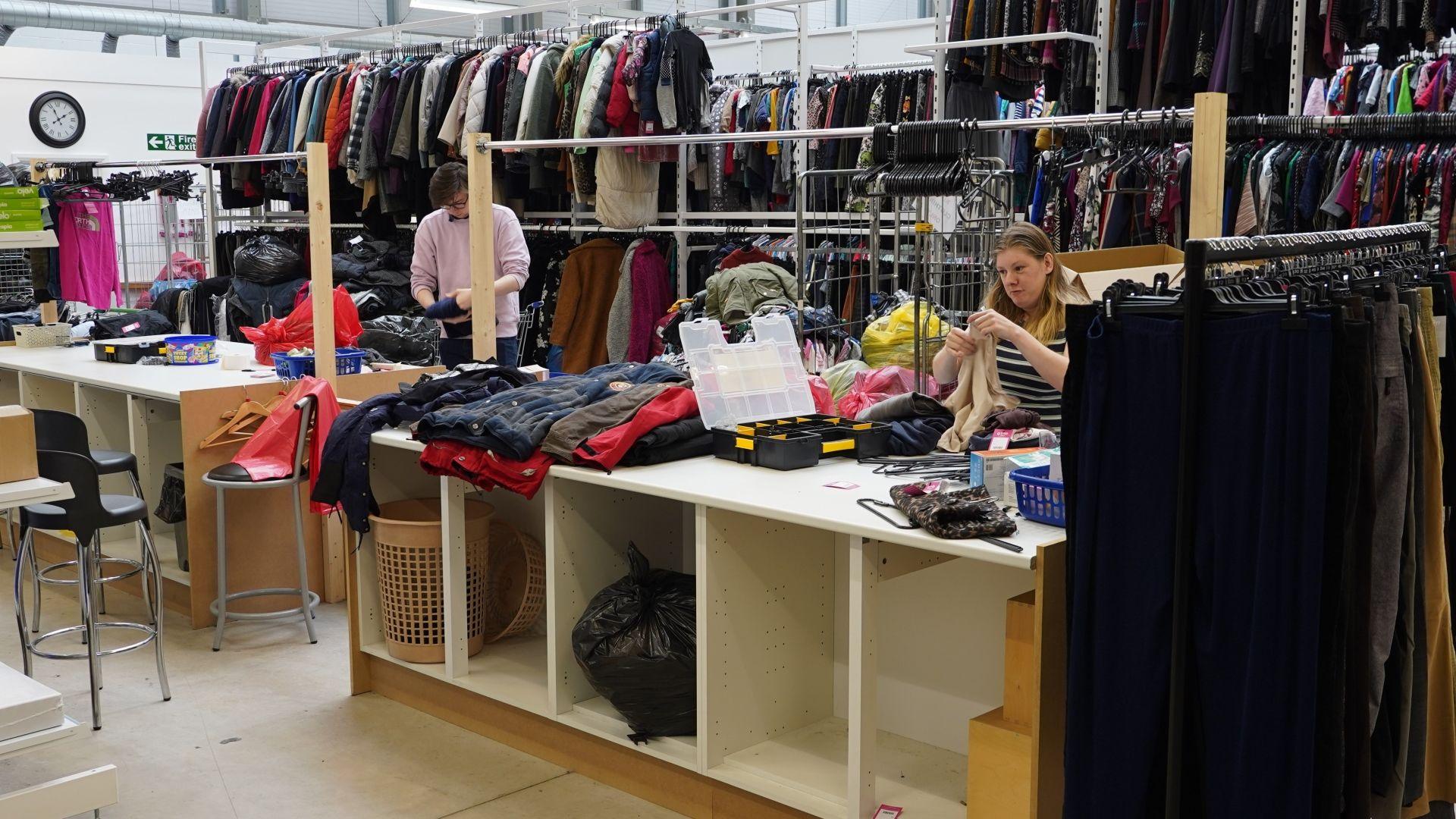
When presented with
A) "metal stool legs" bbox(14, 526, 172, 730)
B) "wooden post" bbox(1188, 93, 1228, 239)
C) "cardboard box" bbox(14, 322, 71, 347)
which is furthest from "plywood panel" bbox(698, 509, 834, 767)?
"cardboard box" bbox(14, 322, 71, 347)

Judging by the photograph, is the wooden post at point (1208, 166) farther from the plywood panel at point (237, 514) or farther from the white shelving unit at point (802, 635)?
the plywood panel at point (237, 514)

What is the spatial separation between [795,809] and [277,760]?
4.91 feet

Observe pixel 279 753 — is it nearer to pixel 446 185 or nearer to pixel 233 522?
pixel 233 522

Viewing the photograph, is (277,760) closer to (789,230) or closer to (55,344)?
(55,344)

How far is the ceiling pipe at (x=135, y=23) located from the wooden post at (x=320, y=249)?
8.66m

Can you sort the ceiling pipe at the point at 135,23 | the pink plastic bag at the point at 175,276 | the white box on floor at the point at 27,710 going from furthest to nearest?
the ceiling pipe at the point at 135,23 → the pink plastic bag at the point at 175,276 → the white box on floor at the point at 27,710

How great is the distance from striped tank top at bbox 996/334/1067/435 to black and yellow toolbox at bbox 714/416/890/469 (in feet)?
1.06

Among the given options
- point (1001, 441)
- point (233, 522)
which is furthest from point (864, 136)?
point (233, 522)

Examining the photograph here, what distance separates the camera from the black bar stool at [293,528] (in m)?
4.36

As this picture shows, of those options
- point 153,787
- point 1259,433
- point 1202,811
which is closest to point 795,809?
point 1202,811

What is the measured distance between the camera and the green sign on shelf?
13.0 m

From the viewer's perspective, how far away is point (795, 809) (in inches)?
116

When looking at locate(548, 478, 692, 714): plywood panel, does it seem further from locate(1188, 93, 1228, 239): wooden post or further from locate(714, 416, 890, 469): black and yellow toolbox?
locate(1188, 93, 1228, 239): wooden post

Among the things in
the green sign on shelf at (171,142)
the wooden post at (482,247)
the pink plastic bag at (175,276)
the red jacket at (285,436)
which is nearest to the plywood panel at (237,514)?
the red jacket at (285,436)
